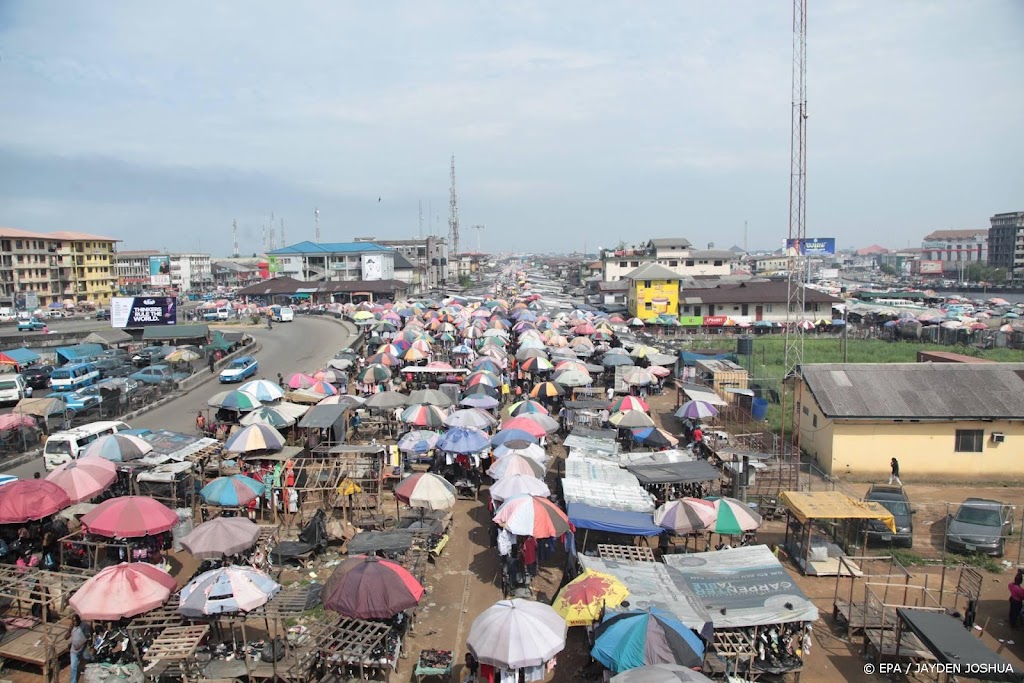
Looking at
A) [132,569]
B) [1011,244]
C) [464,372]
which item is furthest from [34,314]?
[1011,244]

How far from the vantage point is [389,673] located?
7875mm

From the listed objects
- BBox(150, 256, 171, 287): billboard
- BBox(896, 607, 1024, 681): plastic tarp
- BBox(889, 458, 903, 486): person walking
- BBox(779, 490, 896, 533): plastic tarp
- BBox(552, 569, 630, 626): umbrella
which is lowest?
BBox(889, 458, 903, 486): person walking

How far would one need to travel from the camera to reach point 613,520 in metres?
10.3

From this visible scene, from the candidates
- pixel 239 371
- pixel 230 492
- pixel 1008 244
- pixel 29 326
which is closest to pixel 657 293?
pixel 239 371

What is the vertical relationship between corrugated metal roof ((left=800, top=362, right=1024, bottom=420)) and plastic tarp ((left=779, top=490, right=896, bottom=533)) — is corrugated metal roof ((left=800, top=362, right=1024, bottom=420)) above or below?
above

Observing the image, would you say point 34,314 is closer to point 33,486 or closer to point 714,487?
point 33,486

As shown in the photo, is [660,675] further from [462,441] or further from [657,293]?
[657,293]

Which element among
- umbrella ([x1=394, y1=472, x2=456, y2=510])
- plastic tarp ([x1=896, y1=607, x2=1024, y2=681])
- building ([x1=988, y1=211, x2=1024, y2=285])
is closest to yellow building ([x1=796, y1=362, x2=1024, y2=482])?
plastic tarp ([x1=896, y1=607, x2=1024, y2=681])

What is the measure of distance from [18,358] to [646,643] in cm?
3148

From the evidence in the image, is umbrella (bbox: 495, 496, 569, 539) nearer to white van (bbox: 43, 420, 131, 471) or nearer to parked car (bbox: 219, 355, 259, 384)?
white van (bbox: 43, 420, 131, 471)

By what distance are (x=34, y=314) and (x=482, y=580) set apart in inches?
2337

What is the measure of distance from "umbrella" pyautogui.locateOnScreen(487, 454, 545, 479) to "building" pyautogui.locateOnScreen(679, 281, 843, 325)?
37120mm

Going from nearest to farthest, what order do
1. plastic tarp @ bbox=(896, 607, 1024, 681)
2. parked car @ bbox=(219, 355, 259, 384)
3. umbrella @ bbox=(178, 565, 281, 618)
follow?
plastic tarp @ bbox=(896, 607, 1024, 681) → umbrella @ bbox=(178, 565, 281, 618) → parked car @ bbox=(219, 355, 259, 384)

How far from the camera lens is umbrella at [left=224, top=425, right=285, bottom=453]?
44.9 ft
